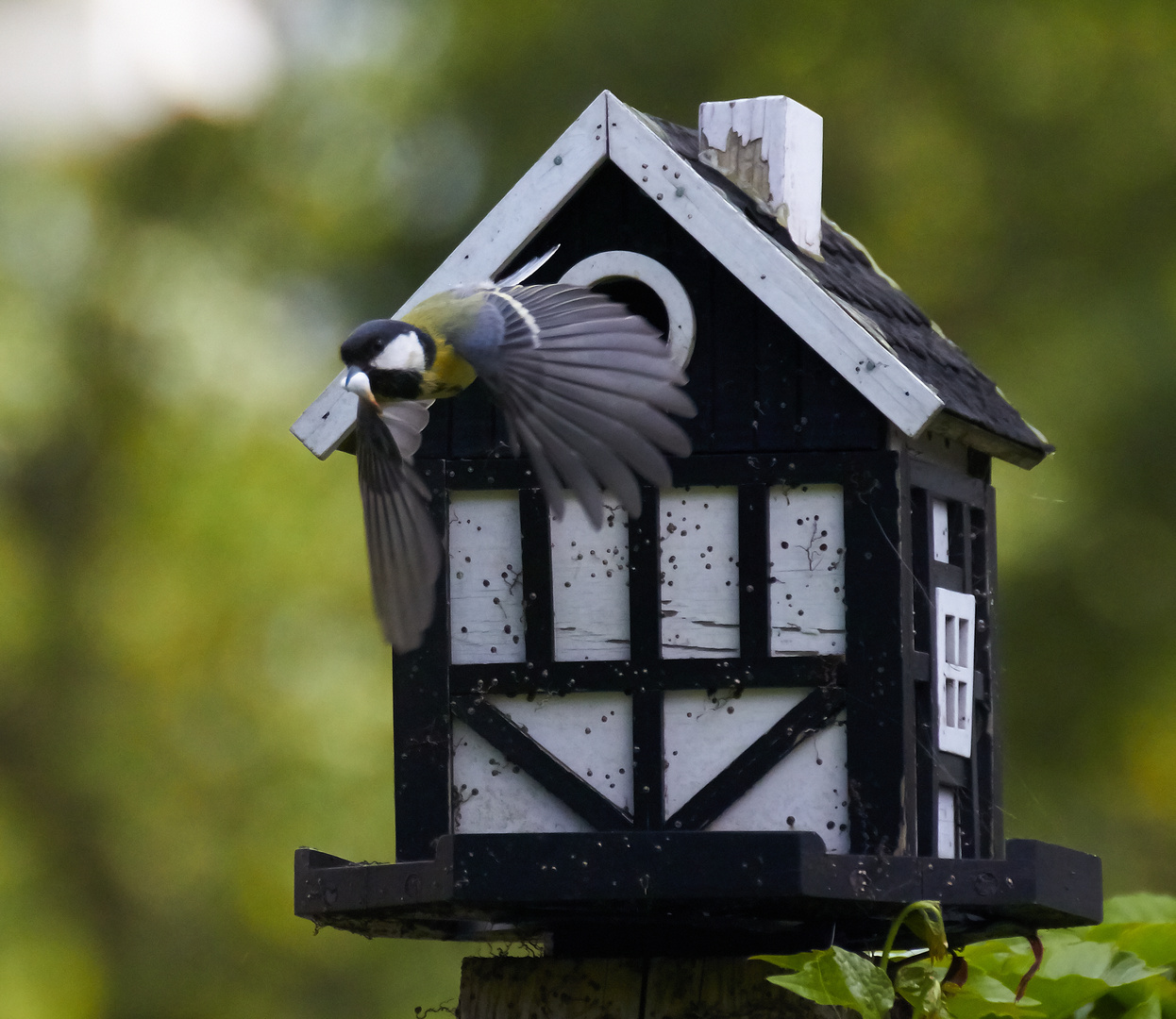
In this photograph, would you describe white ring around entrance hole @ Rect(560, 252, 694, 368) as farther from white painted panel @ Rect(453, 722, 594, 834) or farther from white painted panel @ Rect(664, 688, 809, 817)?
white painted panel @ Rect(453, 722, 594, 834)

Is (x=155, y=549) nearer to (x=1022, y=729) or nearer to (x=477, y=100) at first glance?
(x=477, y=100)

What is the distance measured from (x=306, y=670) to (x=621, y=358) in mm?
6455

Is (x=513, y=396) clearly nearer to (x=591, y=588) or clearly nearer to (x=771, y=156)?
(x=591, y=588)

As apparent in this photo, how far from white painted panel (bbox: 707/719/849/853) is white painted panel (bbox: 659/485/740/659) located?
0.70 ft

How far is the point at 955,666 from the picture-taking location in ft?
10.7

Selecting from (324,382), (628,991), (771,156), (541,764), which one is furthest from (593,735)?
(324,382)

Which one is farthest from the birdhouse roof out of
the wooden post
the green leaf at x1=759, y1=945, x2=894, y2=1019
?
the wooden post

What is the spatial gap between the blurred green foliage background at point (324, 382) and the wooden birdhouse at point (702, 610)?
14.3 feet

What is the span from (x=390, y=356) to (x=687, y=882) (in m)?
0.90

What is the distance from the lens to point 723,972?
10.0 ft

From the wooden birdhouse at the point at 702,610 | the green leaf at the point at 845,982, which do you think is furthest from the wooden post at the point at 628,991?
the green leaf at the point at 845,982

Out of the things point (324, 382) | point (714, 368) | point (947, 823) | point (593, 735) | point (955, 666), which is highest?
point (324, 382)

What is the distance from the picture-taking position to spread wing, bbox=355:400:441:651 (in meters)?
2.85

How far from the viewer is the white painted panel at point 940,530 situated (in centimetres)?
325
